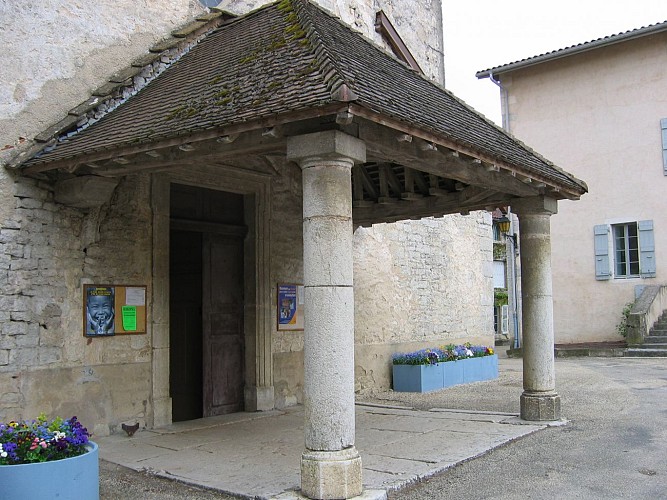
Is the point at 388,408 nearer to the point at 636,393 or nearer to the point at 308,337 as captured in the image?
the point at 636,393

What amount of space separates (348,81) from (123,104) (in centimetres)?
328

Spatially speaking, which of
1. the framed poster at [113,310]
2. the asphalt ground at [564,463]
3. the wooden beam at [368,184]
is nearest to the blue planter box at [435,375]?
the asphalt ground at [564,463]

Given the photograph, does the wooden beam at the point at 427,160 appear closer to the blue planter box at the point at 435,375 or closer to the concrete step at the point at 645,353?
the blue planter box at the point at 435,375

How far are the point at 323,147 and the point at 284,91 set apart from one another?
0.53m

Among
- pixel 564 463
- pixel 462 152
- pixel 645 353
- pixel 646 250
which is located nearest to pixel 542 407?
pixel 564 463

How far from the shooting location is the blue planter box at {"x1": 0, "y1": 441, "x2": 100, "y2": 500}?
426 centimetres

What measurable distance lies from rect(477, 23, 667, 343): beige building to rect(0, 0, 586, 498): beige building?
984 centimetres

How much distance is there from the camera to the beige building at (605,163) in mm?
17844

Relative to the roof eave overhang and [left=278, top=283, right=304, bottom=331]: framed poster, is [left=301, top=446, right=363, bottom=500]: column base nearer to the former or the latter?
the roof eave overhang

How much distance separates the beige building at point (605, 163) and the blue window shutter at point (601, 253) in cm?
3

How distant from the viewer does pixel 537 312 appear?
7.78 metres

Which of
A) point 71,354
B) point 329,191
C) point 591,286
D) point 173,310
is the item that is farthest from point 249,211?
point 591,286

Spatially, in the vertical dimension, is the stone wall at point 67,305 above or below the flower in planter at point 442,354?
above

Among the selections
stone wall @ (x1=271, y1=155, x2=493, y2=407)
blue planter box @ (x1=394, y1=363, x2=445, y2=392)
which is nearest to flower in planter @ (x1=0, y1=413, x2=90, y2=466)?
stone wall @ (x1=271, y1=155, x2=493, y2=407)
